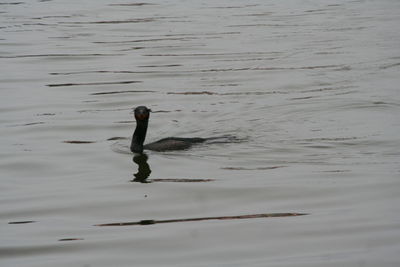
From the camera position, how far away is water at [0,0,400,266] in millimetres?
8227

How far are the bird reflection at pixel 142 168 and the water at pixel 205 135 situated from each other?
0.31ft

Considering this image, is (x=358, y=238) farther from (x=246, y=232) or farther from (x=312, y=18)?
(x=312, y=18)

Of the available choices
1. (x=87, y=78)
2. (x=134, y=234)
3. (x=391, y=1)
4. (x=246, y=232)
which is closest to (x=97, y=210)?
(x=134, y=234)

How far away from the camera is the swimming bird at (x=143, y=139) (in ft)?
38.9

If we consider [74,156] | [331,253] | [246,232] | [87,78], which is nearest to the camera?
[331,253]

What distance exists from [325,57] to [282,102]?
476cm

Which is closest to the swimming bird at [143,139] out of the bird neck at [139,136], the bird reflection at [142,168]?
the bird neck at [139,136]

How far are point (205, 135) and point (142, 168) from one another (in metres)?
2.31

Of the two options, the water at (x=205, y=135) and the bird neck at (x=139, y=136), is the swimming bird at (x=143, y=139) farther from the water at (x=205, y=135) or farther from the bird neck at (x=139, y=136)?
the water at (x=205, y=135)

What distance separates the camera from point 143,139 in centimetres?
1214

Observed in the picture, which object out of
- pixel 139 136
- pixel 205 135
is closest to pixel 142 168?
pixel 139 136

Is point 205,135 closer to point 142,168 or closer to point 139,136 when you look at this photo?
point 139,136

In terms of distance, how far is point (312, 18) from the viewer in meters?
26.0

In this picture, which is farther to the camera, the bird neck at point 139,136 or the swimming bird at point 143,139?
the bird neck at point 139,136
